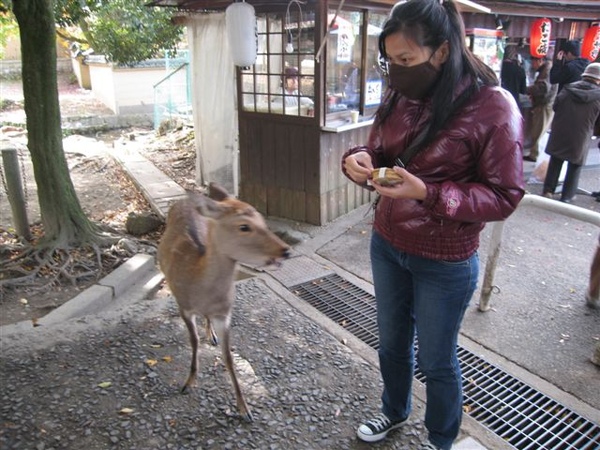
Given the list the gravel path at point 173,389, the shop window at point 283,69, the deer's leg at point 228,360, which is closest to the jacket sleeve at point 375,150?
the deer's leg at point 228,360

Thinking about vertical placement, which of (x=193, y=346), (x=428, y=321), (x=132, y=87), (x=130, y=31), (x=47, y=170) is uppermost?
(x=130, y=31)

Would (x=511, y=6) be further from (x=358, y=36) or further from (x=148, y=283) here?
(x=148, y=283)

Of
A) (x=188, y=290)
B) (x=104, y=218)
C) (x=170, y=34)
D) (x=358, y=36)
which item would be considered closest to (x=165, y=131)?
(x=170, y=34)

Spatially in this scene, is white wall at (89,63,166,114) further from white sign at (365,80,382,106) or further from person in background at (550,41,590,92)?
person in background at (550,41,590,92)

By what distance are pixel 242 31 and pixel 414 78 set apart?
407cm

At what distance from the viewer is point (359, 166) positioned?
2.12m

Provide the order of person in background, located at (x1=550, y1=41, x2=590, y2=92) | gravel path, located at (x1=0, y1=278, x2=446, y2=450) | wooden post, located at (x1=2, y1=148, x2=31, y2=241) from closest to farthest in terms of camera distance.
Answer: gravel path, located at (x1=0, y1=278, x2=446, y2=450)
wooden post, located at (x1=2, y1=148, x2=31, y2=241)
person in background, located at (x1=550, y1=41, x2=590, y2=92)

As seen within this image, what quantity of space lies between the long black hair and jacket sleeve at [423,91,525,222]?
4.7 inches

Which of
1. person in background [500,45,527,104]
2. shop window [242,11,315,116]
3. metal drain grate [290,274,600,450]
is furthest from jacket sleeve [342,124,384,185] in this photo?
person in background [500,45,527,104]

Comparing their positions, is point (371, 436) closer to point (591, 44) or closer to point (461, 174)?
point (461, 174)

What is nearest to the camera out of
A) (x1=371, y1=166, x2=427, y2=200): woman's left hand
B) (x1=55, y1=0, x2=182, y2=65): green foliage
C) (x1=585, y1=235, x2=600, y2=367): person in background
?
(x1=371, y1=166, x2=427, y2=200): woman's left hand

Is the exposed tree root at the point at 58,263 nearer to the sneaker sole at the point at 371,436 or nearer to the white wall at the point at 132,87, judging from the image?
the sneaker sole at the point at 371,436

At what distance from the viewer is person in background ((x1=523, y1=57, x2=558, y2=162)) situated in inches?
380

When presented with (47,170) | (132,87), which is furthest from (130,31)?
(132,87)
